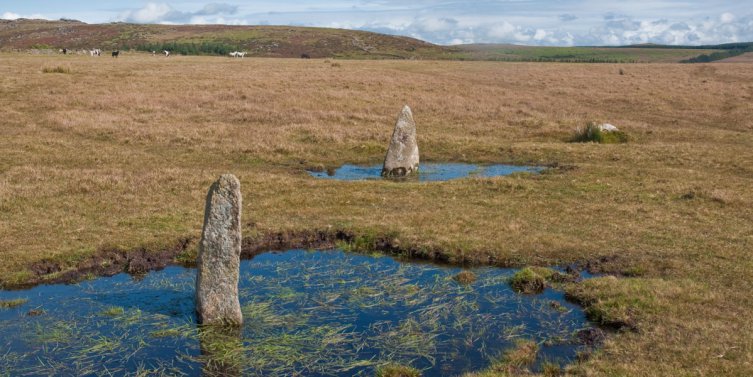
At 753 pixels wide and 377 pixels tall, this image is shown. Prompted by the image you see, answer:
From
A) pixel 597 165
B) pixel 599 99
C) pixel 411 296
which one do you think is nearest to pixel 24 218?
pixel 411 296

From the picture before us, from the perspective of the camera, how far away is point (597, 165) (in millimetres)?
31109

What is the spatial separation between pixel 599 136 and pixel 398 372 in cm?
3093

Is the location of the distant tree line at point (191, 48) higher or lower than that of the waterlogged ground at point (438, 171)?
higher

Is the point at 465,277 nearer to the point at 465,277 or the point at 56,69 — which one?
the point at 465,277

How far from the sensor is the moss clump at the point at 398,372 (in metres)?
11.5

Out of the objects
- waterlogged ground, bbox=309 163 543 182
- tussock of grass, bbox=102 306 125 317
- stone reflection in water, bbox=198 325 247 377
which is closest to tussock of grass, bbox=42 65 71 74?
waterlogged ground, bbox=309 163 543 182

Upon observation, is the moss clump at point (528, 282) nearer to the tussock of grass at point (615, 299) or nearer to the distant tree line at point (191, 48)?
the tussock of grass at point (615, 299)

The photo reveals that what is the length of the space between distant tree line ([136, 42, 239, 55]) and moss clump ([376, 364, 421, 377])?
458 feet

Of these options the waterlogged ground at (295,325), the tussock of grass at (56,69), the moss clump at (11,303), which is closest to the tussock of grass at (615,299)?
the waterlogged ground at (295,325)

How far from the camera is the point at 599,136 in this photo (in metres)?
38.9

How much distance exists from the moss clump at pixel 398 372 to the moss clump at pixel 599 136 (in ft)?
99.8

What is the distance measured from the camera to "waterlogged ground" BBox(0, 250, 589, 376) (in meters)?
12.0

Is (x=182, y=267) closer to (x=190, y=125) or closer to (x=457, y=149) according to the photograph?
(x=457, y=149)

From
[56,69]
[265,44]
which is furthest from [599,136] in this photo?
[265,44]
